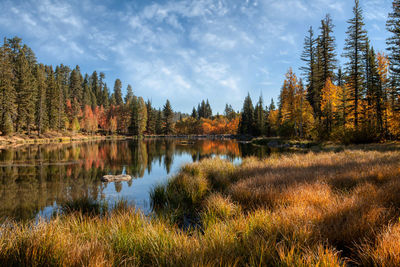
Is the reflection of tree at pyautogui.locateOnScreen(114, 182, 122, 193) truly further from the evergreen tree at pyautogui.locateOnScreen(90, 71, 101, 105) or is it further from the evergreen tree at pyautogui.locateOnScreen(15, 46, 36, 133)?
the evergreen tree at pyautogui.locateOnScreen(90, 71, 101, 105)

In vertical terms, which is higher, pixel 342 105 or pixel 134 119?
pixel 134 119

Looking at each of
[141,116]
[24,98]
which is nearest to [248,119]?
[141,116]

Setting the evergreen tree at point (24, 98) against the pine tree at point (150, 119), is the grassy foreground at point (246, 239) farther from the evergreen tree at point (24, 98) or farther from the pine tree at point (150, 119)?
the pine tree at point (150, 119)

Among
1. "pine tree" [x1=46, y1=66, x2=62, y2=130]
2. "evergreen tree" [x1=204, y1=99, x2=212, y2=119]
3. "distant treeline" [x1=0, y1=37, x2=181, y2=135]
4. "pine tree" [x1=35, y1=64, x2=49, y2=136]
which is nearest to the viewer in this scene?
"distant treeline" [x1=0, y1=37, x2=181, y2=135]

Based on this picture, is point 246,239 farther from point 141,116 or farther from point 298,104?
point 141,116

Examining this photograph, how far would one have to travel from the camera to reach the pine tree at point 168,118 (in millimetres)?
95606

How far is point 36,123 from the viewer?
175 ft

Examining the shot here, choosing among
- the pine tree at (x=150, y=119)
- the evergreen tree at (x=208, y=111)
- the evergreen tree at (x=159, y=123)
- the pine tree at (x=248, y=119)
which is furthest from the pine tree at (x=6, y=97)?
the evergreen tree at (x=208, y=111)

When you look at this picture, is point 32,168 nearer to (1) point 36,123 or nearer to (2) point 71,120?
(1) point 36,123

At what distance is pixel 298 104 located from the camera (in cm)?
3522

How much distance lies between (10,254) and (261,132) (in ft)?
214

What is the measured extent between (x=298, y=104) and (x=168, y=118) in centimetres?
6798

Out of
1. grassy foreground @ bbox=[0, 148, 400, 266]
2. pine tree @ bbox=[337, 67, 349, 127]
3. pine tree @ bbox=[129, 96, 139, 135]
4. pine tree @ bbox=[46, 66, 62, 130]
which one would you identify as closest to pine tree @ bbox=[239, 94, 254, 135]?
pine tree @ bbox=[337, 67, 349, 127]

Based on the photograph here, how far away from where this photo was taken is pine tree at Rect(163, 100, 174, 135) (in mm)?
95606
